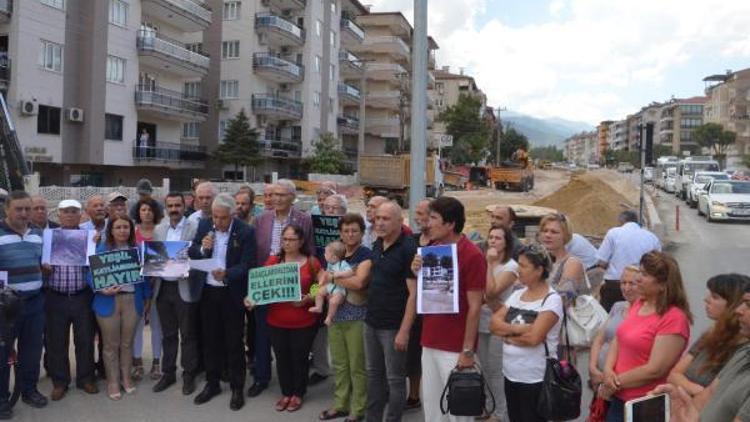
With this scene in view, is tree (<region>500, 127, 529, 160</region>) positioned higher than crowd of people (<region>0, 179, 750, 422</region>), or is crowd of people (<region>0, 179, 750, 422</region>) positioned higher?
tree (<region>500, 127, 529, 160</region>)

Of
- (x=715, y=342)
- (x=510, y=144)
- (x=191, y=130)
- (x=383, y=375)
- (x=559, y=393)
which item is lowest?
(x=383, y=375)

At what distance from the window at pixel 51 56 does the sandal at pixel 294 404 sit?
2930cm

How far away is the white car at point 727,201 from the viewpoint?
81.9 ft

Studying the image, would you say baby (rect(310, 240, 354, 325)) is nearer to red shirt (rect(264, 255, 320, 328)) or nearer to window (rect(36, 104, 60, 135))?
red shirt (rect(264, 255, 320, 328))

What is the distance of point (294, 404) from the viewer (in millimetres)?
6125

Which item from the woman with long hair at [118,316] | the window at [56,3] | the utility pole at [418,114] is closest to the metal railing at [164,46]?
the window at [56,3]

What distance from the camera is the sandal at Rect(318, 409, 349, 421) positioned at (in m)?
5.86

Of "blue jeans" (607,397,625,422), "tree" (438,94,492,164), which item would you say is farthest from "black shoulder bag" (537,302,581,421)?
"tree" (438,94,492,164)

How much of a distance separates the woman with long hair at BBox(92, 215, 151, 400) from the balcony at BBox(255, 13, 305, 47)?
136ft

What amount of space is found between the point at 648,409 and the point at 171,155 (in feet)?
124

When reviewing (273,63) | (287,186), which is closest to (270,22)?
(273,63)

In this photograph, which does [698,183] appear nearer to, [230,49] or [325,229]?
[325,229]

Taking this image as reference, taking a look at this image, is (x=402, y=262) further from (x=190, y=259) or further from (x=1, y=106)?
(x=1, y=106)

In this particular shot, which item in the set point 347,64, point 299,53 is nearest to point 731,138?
point 347,64
